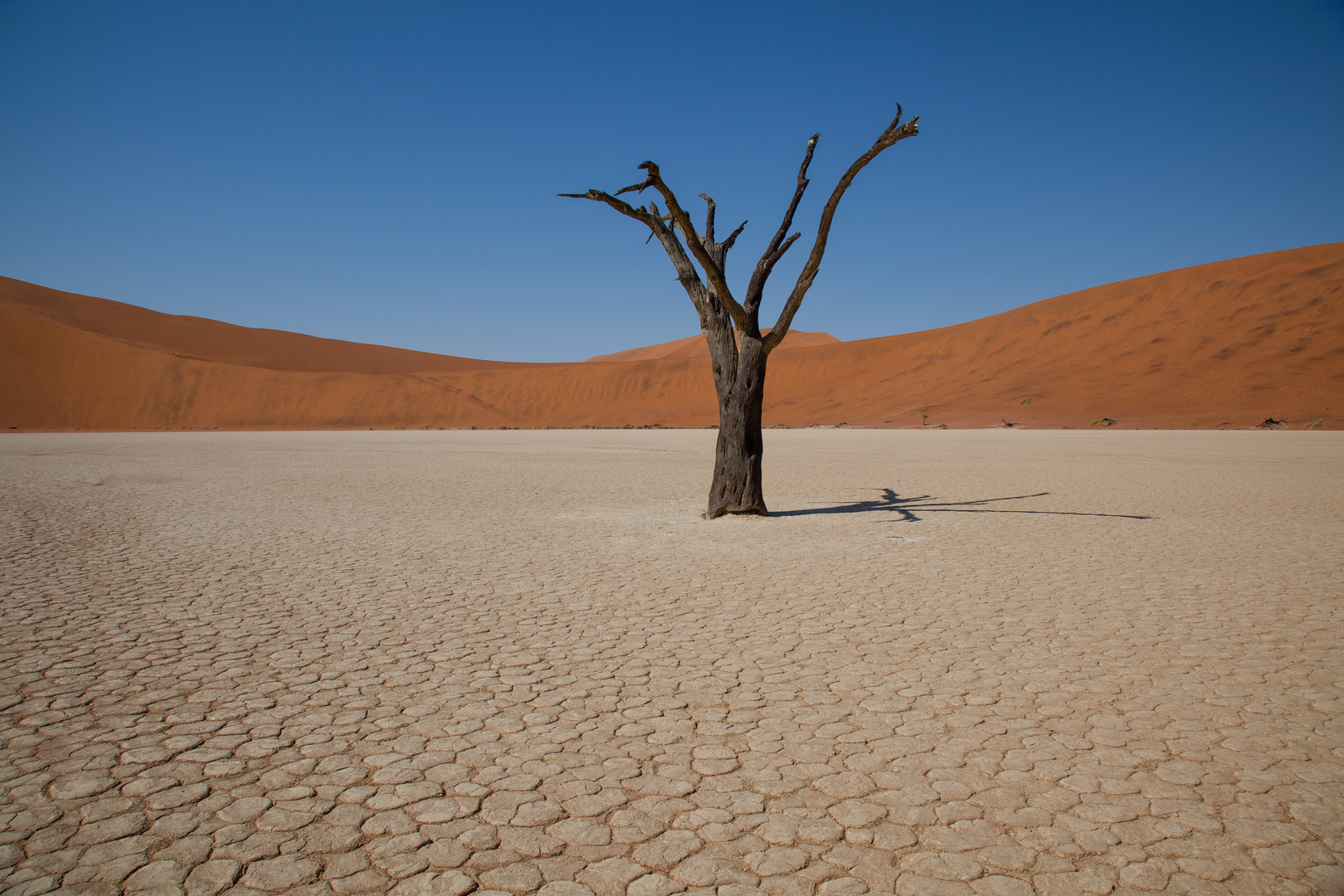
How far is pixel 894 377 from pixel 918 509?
56.0m

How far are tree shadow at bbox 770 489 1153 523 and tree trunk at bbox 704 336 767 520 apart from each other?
66 centimetres

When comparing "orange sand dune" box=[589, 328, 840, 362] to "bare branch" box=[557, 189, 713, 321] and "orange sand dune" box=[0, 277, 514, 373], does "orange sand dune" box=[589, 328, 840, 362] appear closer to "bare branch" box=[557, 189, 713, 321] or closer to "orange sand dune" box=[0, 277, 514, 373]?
"orange sand dune" box=[0, 277, 514, 373]

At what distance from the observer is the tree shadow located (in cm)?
975

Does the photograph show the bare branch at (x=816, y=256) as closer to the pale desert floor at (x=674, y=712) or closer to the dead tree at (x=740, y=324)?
the dead tree at (x=740, y=324)

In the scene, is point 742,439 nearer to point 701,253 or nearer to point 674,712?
point 701,253

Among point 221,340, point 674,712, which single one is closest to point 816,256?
point 674,712

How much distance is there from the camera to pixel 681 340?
17125 centimetres

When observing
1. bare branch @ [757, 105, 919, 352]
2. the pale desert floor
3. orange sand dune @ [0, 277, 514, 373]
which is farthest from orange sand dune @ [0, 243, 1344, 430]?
the pale desert floor

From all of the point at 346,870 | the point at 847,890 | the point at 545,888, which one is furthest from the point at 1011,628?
the point at 346,870

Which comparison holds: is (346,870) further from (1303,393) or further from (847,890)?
(1303,393)

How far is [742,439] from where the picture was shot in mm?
9500

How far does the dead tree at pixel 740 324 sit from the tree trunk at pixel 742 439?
11 millimetres

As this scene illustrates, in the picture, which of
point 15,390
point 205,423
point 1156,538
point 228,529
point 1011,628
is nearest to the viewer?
point 1011,628

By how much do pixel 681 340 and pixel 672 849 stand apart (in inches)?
6732
